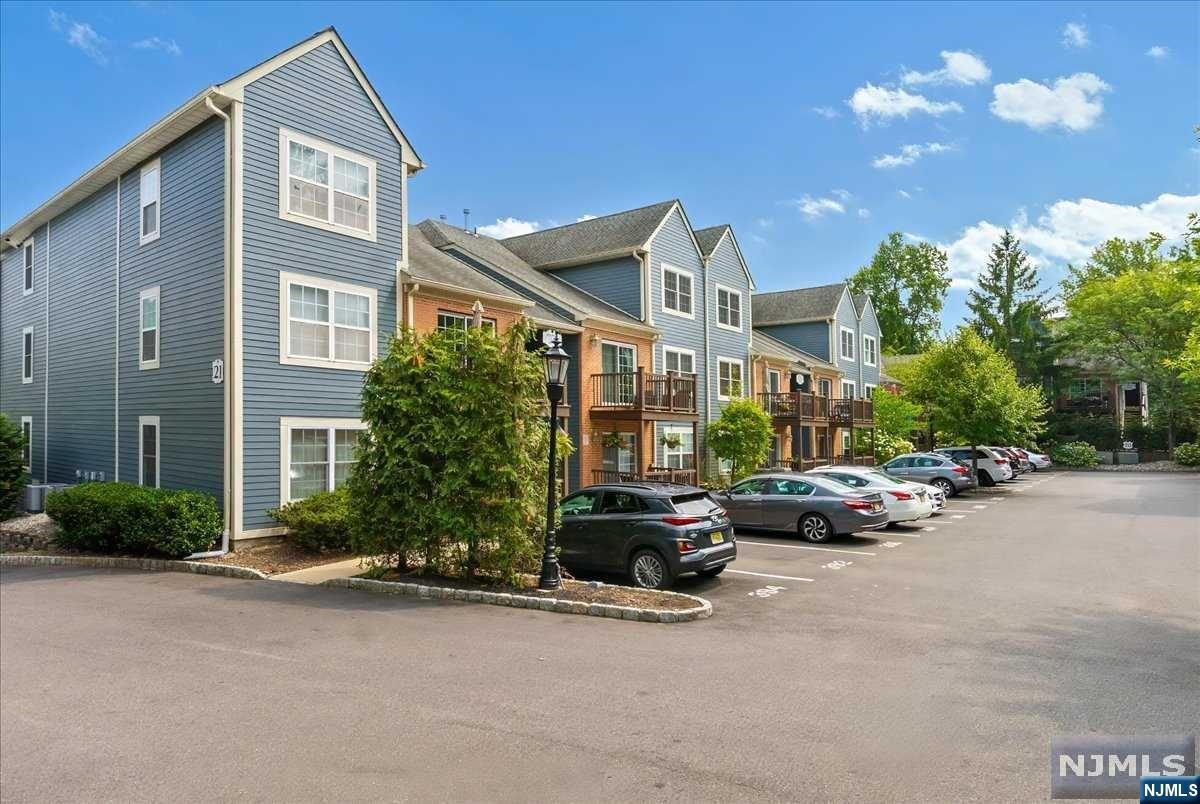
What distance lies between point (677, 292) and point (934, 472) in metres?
11.8

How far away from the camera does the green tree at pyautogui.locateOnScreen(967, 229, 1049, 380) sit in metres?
56.1

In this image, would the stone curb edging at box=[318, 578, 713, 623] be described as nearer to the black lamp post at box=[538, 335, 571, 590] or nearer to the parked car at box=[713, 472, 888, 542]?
the black lamp post at box=[538, 335, 571, 590]

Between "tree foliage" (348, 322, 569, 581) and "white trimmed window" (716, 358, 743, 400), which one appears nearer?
"tree foliage" (348, 322, 569, 581)

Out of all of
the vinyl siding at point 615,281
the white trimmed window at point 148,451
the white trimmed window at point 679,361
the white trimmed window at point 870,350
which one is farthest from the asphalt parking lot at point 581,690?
the white trimmed window at point 870,350

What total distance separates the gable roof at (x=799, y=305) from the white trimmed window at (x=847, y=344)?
1.79m

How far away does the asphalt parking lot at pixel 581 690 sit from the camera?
4734 mm

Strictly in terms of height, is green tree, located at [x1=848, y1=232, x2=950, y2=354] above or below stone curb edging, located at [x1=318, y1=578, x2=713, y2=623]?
above

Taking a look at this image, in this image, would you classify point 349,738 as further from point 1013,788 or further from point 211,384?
point 211,384

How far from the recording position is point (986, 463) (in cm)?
3183

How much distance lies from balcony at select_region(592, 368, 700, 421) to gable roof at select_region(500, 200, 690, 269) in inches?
196

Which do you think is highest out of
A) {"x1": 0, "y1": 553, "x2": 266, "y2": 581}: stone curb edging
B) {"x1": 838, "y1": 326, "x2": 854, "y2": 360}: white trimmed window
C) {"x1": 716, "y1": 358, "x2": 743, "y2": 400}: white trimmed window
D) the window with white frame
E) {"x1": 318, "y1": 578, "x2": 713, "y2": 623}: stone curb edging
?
{"x1": 838, "y1": 326, "x2": 854, "y2": 360}: white trimmed window

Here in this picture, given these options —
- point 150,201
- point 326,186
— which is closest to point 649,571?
point 326,186

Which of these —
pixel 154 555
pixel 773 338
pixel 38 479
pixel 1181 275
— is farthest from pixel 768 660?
pixel 773 338

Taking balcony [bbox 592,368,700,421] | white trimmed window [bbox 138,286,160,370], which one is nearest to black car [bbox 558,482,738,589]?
balcony [bbox 592,368,700,421]
